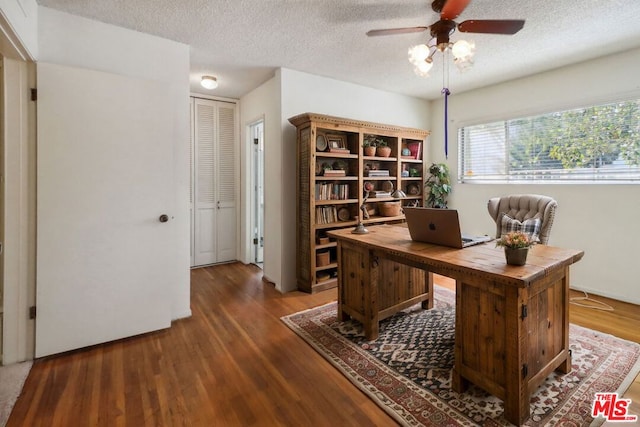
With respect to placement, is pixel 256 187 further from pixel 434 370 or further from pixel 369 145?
pixel 434 370

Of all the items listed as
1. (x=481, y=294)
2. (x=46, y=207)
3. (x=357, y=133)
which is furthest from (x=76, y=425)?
(x=357, y=133)

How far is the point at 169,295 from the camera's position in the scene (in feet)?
8.50

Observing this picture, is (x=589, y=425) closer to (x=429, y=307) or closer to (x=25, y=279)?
(x=429, y=307)

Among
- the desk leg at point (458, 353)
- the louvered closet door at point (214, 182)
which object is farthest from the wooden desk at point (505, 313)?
the louvered closet door at point (214, 182)

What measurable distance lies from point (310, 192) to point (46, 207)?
2148 millimetres

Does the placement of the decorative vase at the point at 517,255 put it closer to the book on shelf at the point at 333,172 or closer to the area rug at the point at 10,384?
the book on shelf at the point at 333,172

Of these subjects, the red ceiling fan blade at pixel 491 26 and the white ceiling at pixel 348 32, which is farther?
the white ceiling at pixel 348 32

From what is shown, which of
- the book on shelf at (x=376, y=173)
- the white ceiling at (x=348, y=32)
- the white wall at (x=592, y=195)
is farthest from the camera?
the book on shelf at (x=376, y=173)

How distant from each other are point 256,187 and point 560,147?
383 cm

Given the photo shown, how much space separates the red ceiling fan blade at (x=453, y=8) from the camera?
185 centimetres

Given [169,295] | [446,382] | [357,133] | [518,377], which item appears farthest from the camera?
[357,133]

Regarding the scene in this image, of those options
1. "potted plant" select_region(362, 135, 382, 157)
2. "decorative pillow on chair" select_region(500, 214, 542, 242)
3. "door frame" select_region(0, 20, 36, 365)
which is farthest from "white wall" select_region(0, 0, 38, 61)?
"decorative pillow on chair" select_region(500, 214, 542, 242)

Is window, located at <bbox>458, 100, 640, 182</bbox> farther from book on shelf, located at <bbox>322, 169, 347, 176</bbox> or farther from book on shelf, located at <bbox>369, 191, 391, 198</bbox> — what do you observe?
book on shelf, located at <bbox>322, 169, 347, 176</bbox>

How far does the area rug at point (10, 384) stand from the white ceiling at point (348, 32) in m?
2.47
